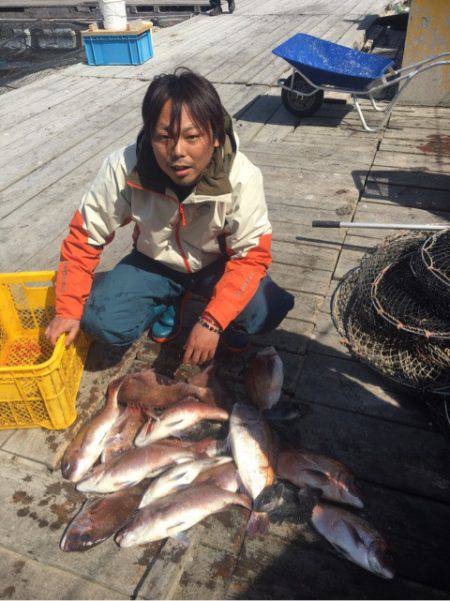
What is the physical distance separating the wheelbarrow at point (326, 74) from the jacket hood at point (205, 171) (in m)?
3.74

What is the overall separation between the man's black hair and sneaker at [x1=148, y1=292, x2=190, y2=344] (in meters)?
1.17

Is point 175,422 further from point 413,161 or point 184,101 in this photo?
point 413,161

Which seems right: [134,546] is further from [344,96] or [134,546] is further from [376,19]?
[376,19]

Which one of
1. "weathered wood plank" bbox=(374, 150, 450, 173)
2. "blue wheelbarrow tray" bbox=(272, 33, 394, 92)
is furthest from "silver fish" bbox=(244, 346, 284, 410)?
"blue wheelbarrow tray" bbox=(272, 33, 394, 92)

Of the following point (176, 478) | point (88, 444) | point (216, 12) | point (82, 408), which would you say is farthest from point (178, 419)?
point (216, 12)

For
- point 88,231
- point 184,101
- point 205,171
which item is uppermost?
point 184,101

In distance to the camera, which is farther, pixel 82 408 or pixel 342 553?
pixel 82 408

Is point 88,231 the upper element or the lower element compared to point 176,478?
upper

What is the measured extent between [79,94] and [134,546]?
7.28 metres

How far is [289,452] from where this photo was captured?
7.07 ft

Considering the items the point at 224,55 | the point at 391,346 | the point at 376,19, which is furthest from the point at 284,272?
the point at 376,19

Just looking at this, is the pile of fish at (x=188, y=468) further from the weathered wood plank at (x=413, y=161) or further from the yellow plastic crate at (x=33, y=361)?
the weathered wood plank at (x=413, y=161)

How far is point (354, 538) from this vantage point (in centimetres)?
187

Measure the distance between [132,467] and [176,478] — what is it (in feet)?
0.69
